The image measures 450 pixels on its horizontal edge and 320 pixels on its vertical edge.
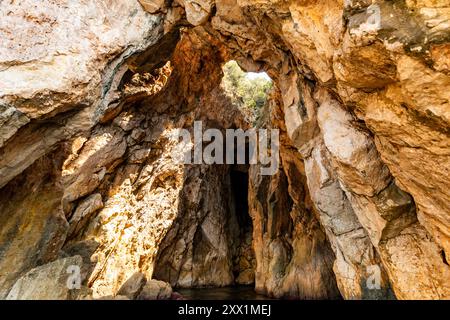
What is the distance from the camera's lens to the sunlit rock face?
5637 millimetres

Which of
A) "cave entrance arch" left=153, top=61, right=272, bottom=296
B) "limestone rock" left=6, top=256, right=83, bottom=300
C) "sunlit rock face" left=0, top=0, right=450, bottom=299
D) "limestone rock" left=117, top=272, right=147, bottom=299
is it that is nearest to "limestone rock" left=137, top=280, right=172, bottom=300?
"limestone rock" left=117, top=272, right=147, bottom=299

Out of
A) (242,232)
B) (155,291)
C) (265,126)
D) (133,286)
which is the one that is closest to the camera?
(133,286)

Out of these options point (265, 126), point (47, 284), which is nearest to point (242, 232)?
point (265, 126)

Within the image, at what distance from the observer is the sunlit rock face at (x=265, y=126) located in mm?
5637

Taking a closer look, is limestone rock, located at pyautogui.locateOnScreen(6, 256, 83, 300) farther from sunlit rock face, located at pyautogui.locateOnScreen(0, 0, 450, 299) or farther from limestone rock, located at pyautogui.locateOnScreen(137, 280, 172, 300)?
limestone rock, located at pyautogui.locateOnScreen(137, 280, 172, 300)

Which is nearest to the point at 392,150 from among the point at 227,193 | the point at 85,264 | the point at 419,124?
the point at 419,124

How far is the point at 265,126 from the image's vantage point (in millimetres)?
18672

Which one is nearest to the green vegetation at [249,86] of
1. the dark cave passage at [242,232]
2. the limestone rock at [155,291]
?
the dark cave passage at [242,232]

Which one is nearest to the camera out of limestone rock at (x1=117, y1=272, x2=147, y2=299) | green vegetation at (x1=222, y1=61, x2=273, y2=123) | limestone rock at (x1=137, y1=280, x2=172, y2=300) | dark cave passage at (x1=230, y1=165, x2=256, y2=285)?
limestone rock at (x1=117, y1=272, x2=147, y2=299)

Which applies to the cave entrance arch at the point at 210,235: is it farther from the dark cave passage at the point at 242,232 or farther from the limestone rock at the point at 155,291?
the limestone rock at the point at 155,291

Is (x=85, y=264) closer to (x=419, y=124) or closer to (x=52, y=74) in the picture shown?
(x=52, y=74)

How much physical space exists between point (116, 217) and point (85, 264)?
9.19 feet

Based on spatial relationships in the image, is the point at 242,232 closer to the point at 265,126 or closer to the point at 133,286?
the point at 265,126

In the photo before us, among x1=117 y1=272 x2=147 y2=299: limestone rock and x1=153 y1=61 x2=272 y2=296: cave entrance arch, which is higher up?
x1=153 y1=61 x2=272 y2=296: cave entrance arch
